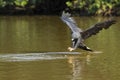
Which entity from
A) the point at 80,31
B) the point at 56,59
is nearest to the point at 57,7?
the point at 80,31

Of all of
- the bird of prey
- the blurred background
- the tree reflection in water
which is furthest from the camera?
the blurred background

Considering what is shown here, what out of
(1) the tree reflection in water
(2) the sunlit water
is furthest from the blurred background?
(1) the tree reflection in water

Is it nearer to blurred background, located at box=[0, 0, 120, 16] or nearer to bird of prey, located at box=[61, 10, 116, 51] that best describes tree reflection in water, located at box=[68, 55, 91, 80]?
Answer: bird of prey, located at box=[61, 10, 116, 51]

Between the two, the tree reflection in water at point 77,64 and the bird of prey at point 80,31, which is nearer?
the tree reflection in water at point 77,64

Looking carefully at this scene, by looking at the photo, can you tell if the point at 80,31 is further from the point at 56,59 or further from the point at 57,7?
the point at 57,7

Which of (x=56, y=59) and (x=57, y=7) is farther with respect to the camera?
(x=57, y=7)

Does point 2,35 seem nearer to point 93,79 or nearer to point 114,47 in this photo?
point 114,47

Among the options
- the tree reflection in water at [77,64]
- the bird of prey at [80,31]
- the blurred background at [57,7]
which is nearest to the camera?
the tree reflection in water at [77,64]

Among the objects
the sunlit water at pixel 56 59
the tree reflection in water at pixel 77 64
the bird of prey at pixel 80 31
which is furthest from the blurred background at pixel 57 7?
the tree reflection in water at pixel 77 64

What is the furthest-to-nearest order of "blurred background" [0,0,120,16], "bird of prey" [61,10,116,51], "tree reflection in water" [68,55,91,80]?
"blurred background" [0,0,120,16], "bird of prey" [61,10,116,51], "tree reflection in water" [68,55,91,80]

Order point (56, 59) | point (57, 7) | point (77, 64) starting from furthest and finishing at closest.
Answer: point (57, 7) → point (56, 59) → point (77, 64)

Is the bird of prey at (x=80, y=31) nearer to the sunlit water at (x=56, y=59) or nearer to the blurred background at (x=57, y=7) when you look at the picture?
the sunlit water at (x=56, y=59)

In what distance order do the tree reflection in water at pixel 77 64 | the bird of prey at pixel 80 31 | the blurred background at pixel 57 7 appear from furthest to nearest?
the blurred background at pixel 57 7 < the bird of prey at pixel 80 31 < the tree reflection in water at pixel 77 64

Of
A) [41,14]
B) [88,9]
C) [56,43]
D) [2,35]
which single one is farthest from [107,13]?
[56,43]
